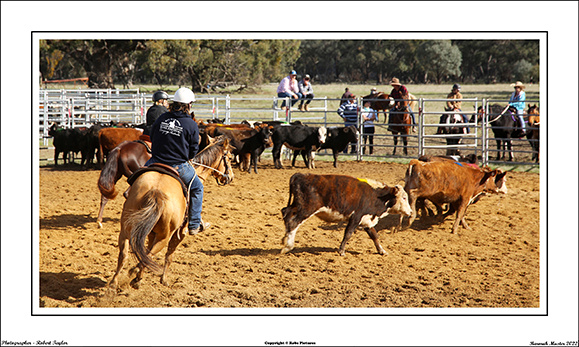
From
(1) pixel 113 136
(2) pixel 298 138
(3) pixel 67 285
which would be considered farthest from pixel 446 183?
(1) pixel 113 136

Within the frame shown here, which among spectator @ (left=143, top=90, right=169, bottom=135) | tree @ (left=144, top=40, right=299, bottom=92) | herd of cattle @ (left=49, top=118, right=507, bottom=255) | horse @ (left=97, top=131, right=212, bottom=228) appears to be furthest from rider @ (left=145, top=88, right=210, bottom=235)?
tree @ (left=144, top=40, right=299, bottom=92)

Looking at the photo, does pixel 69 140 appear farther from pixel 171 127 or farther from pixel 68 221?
pixel 171 127

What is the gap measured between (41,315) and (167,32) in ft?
10.6

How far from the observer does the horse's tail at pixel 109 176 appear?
7297 millimetres

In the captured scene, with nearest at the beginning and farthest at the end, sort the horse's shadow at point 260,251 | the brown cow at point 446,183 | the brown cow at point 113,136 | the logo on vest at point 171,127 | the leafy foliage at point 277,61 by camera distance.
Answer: the logo on vest at point 171,127
the horse's shadow at point 260,251
the brown cow at point 446,183
the brown cow at point 113,136
the leafy foliage at point 277,61

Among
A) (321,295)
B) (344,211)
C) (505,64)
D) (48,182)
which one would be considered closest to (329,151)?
(48,182)

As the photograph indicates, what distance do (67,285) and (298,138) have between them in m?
9.14

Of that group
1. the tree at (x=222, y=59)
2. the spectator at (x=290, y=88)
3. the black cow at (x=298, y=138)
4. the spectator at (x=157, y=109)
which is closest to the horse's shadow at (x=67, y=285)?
the spectator at (x=157, y=109)

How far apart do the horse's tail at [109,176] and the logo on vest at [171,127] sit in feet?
7.45

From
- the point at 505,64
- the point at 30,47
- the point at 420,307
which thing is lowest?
the point at 420,307

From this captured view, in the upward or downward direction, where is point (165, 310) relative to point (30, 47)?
downward

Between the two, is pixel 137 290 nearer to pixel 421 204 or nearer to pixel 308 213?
pixel 308 213

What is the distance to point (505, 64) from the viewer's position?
180 feet

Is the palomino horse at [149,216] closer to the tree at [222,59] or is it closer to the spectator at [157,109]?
the spectator at [157,109]
